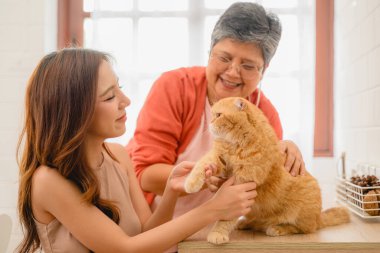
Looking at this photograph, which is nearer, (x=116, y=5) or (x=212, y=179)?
(x=212, y=179)

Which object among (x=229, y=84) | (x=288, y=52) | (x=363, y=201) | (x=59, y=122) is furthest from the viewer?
(x=288, y=52)

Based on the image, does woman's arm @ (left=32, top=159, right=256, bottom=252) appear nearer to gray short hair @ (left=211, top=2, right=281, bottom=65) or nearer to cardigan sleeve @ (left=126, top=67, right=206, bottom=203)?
cardigan sleeve @ (left=126, top=67, right=206, bottom=203)

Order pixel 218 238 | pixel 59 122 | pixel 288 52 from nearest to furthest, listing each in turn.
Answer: pixel 218 238 → pixel 59 122 → pixel 288 52

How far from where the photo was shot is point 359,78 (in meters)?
1.55

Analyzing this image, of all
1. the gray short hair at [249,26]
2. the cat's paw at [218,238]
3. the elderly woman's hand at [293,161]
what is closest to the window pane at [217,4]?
the gray short hair at [249,26]

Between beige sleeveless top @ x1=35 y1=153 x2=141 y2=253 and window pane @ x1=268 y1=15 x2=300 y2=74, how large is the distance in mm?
1104

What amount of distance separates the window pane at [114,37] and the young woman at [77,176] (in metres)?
0.96

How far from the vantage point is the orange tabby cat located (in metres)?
0.88

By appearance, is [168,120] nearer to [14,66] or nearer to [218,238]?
[218,238]

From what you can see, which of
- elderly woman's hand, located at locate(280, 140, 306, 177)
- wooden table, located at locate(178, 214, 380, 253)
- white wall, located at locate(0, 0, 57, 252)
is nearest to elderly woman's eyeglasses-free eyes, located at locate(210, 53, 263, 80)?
elderly woman's hand, located at locate(280, 140, 306, 177)

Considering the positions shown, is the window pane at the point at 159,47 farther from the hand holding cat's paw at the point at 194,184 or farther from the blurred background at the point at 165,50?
the hand holding cat's paw at the point at 194,184

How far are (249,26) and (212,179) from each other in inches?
19.1

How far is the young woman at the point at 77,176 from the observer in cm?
92

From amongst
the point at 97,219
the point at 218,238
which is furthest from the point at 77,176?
the point at 218,238
